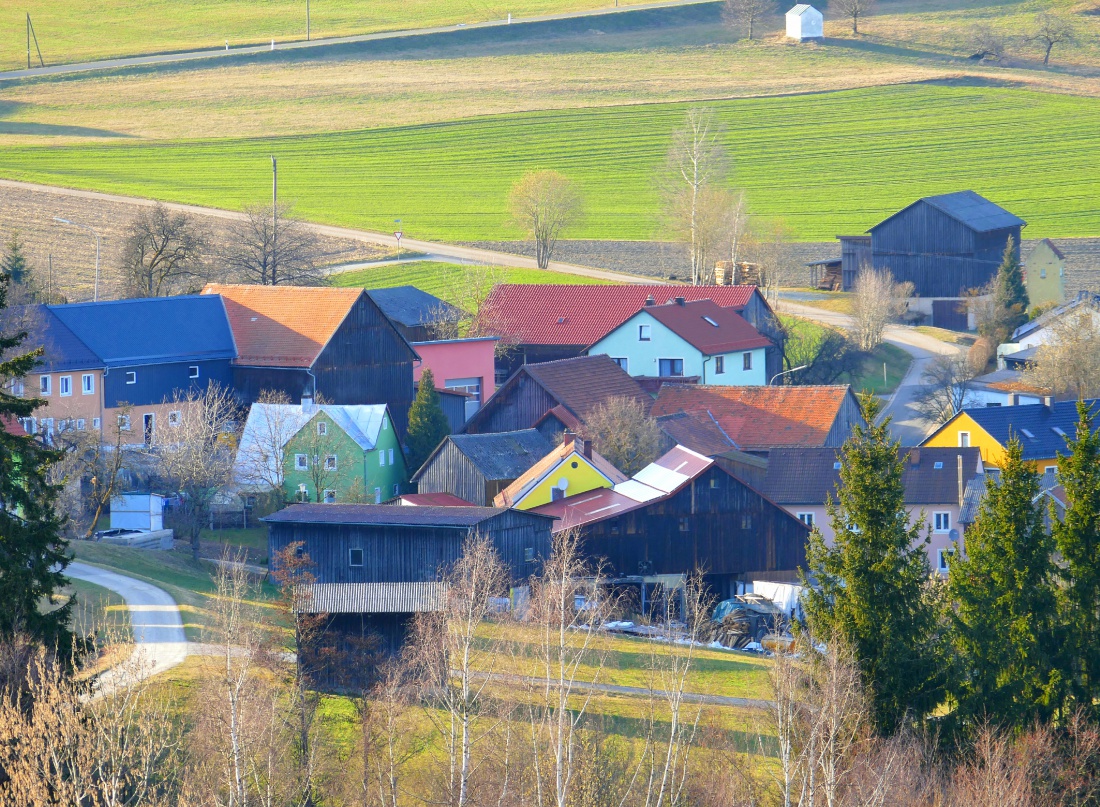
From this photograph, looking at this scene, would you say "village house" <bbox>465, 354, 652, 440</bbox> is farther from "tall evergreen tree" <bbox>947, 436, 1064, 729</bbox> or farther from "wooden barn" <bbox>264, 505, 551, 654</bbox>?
"tall evergreen tree" <bbox>947, 436, 1064, 729</bbox>

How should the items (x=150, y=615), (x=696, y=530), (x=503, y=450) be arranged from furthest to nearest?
(x=503, y=450) → (x=696, y=530) → (x=150, y=615)

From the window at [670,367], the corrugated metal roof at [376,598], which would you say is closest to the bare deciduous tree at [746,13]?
the window at [670,367]

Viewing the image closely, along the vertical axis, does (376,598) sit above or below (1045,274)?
below

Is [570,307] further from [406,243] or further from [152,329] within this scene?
[406,243]

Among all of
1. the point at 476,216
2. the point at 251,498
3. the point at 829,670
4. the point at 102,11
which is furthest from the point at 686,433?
the point at 102,11

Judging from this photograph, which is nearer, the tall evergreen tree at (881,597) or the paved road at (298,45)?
the tall evergreen tree at (881,597)

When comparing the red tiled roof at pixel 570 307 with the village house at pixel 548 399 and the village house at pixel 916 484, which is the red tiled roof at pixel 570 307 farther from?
the village house at pixel 916 484

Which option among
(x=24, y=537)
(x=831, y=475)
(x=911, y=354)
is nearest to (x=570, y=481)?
(x=831, y=475)
